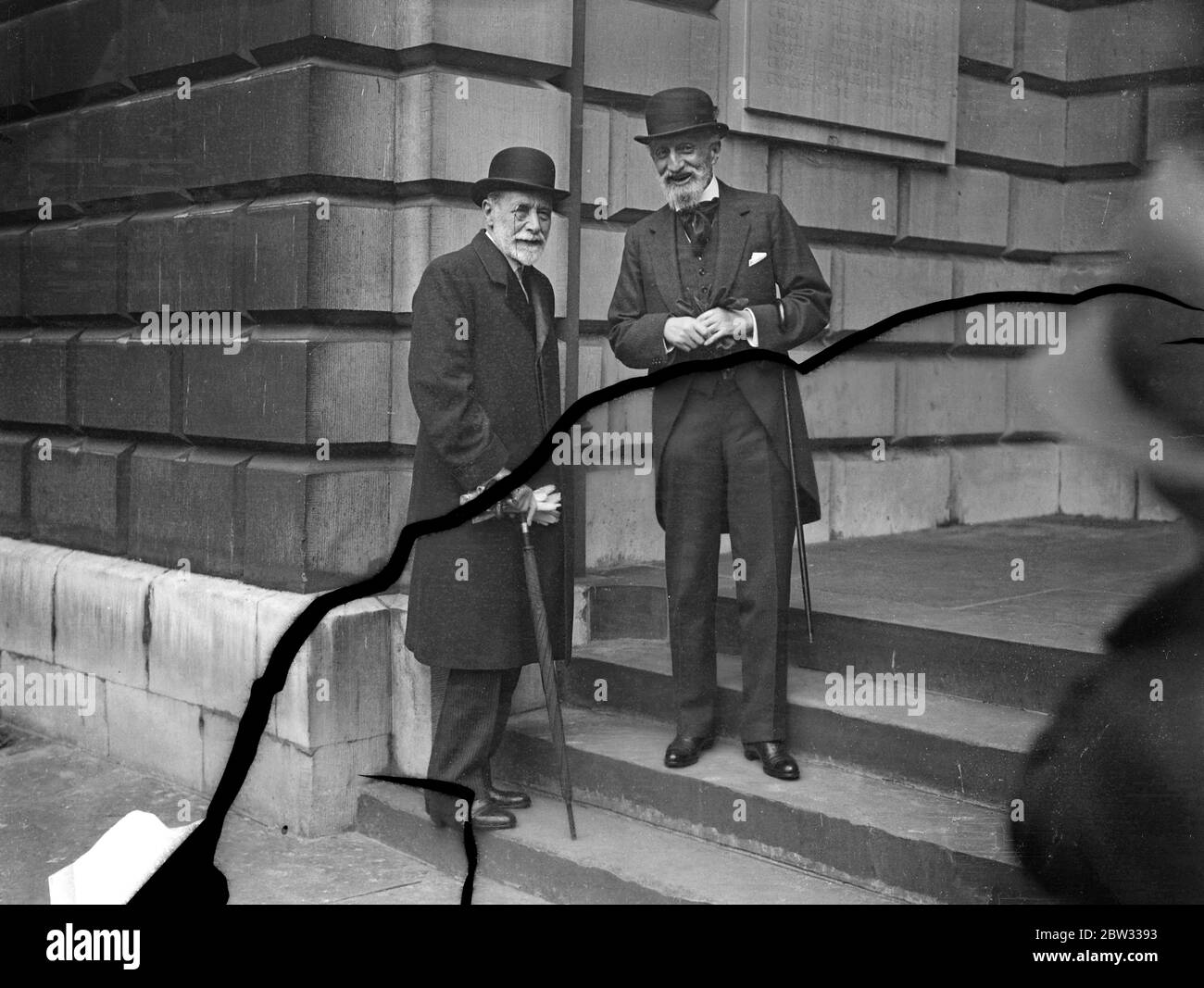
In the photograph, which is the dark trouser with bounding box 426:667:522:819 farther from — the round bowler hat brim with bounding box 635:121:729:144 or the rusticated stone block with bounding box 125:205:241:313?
the rusticated stone block with bounding box 125:205:241:313

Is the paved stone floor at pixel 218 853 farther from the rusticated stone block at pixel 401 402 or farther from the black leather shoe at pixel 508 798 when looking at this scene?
the rusticated stone block at pixel 401 402

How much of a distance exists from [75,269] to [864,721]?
3899mm

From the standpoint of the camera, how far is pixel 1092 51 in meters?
4.55

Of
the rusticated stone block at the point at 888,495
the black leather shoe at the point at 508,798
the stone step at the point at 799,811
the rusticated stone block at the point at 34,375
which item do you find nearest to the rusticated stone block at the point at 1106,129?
the rusticated stone block at the point at 888,495

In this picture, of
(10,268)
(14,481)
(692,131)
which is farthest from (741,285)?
(14,481)

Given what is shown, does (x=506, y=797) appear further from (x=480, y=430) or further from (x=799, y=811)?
(x=480, y=430)

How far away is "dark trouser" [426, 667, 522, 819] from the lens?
16.6 ft

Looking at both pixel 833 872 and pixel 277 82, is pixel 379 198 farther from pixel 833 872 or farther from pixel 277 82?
pixel 833 872

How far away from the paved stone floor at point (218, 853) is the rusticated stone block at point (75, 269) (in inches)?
73.5

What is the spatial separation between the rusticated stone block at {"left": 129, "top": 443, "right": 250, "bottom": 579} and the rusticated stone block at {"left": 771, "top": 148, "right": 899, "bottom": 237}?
2.24 m

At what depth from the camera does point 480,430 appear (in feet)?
15.3

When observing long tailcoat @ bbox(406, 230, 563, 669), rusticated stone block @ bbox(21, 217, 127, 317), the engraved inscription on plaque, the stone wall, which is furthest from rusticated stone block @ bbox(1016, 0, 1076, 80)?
rusticated stone block @ bbox(21, 217, 127, 317)
